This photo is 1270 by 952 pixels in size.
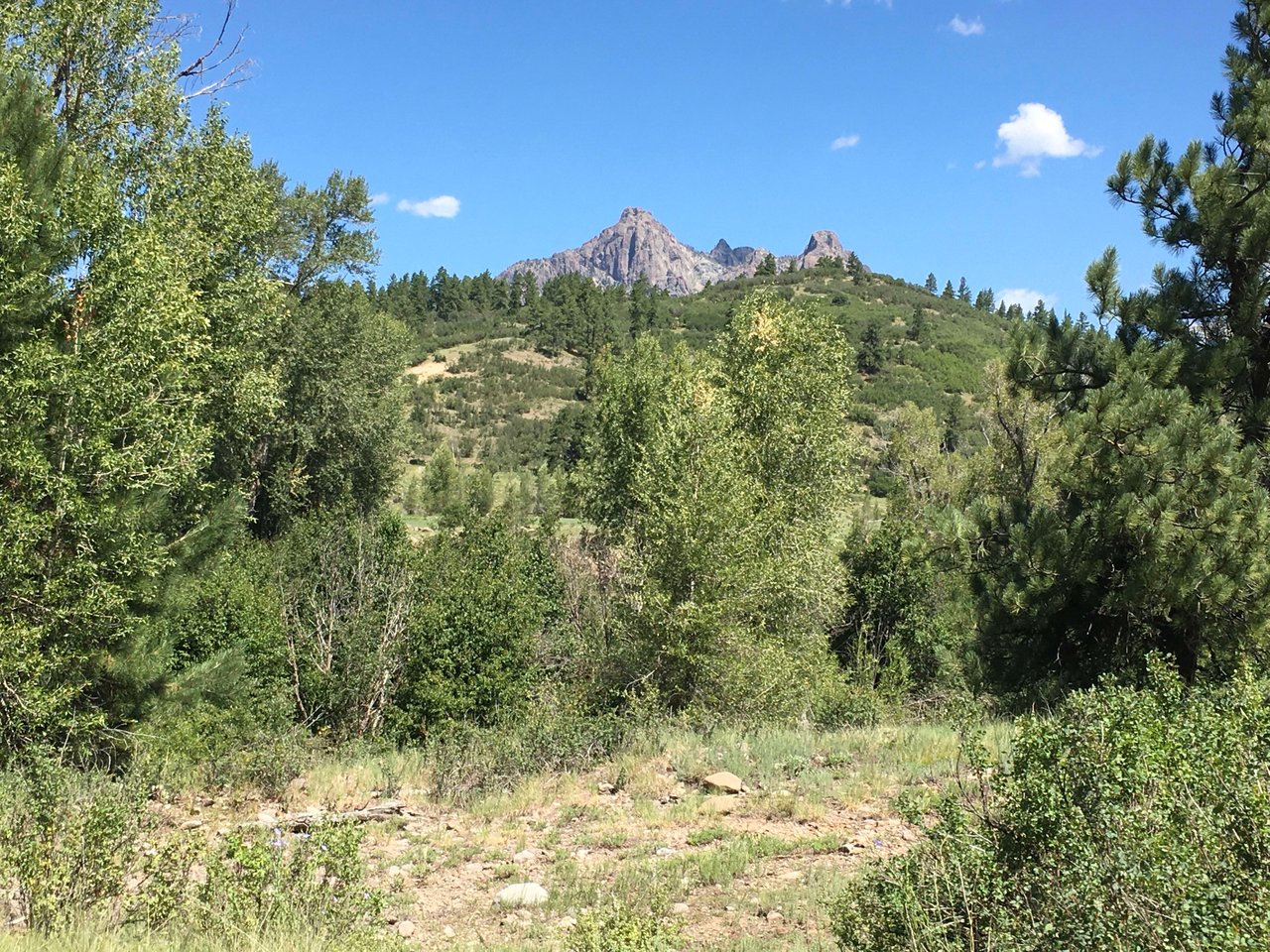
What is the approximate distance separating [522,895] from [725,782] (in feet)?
9.98

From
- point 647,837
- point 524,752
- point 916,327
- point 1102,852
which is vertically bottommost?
point 524,752

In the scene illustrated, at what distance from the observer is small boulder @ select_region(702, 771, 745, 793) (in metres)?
8.68

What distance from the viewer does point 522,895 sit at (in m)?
6.27

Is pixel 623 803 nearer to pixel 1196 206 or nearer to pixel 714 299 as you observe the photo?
pixel 1196 206

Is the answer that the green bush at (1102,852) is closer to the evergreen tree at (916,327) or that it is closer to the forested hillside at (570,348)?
the forested hillside at (570,348)

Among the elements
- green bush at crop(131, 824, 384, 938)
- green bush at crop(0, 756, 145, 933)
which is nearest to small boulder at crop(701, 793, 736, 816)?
green bush at crop(131, 824, 384, 938)

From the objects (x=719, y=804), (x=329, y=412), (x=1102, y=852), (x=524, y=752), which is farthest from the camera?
(x=329, y=412)

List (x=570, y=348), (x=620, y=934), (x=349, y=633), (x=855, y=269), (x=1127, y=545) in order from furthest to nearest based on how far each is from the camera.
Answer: (x=855, y=269)
(x=570, y=348)
(x=349, y=633)
(x=1127, y=545)
(x=620, y=934)

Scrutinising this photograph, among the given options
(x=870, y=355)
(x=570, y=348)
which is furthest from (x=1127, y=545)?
(x=570, y=348)

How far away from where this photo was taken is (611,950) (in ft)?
13.3

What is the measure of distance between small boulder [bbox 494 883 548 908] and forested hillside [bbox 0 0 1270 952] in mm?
38

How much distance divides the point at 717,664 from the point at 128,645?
927 cm

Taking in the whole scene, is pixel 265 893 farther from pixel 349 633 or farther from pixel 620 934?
pixel 349 633

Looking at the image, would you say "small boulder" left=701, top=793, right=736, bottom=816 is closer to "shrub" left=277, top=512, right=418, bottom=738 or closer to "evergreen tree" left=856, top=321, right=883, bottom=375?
"shrub" left=277, top=512, right=418, bottom=738
